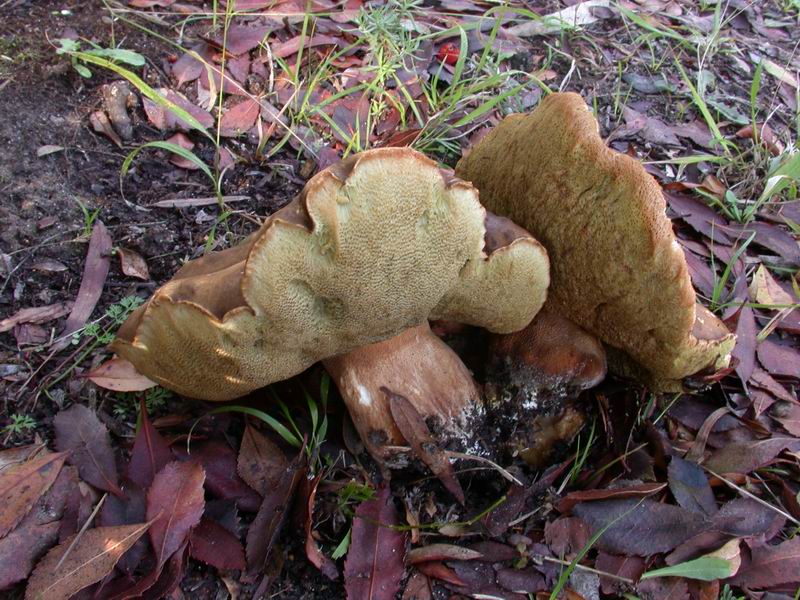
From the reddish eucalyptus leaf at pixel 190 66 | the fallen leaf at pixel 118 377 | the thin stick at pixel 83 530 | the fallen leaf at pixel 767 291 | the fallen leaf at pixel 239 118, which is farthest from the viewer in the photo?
the reddish eucalyptus leaf at pixel 190 66

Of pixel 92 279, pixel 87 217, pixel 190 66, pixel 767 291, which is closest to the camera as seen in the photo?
pixel 92 279

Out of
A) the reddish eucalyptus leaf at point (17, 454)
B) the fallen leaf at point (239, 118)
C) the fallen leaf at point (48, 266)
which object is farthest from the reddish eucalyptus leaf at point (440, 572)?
the fallen leaf at point (239, 118)

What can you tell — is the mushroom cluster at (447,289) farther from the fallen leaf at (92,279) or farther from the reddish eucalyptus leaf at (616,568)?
the fallen leaf at (92,279)

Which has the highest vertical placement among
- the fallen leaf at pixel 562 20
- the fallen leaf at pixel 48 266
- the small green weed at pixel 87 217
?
the fallen leaf at pixel 562 20

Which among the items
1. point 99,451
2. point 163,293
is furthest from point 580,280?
point 99,451

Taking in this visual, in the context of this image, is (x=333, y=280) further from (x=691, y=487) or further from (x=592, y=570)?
(x=691, y=487)

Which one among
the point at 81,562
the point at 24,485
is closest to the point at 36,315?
the point at 24,485
